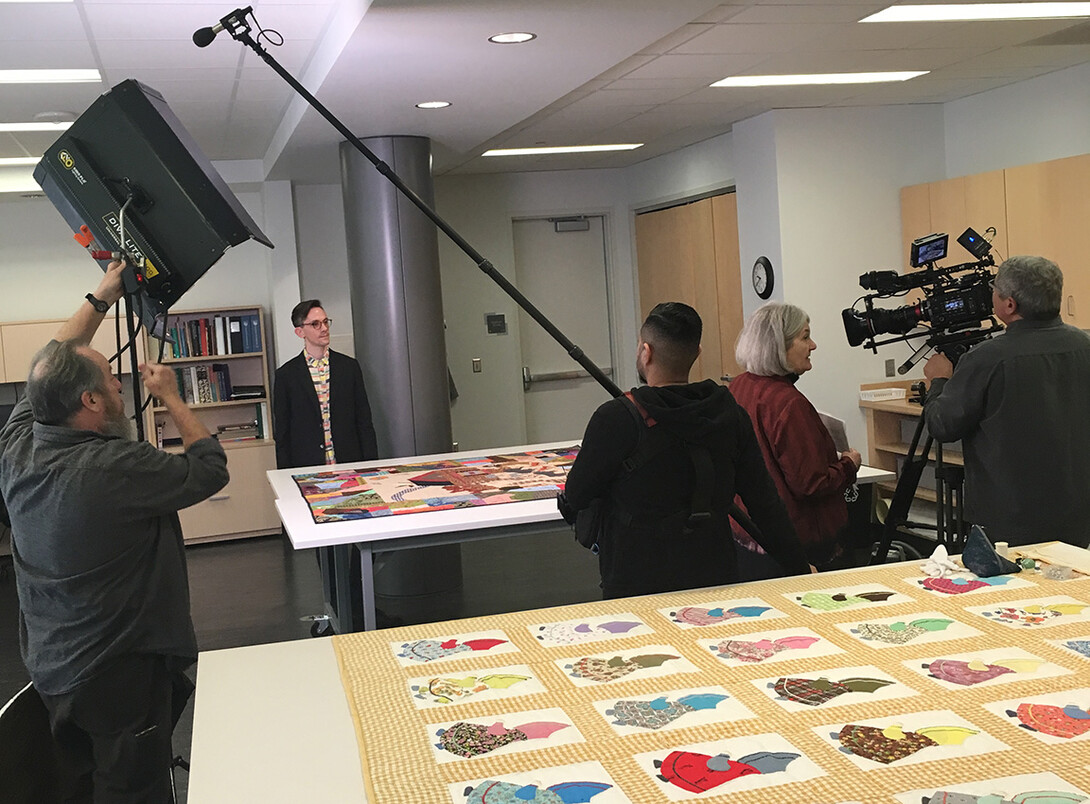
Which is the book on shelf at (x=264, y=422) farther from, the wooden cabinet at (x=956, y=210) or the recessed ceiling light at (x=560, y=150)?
the wooden cabinet at (x=956, y=210)

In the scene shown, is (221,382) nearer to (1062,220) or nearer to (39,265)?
(39,265)

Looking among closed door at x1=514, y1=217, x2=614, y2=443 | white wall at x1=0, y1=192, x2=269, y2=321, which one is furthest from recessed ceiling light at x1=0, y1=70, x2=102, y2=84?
closed door at x1=514, y1=217, x2=614, y2=443

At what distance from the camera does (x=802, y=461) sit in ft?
9.64

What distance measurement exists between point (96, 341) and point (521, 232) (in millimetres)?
3338

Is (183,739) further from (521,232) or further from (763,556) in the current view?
(521,232)

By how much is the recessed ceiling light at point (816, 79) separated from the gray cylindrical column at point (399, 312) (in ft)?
5.49

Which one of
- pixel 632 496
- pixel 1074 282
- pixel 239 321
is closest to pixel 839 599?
pixel 632 496

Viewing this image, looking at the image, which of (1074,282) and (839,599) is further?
(1074,282)

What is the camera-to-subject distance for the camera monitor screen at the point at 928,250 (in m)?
3.87

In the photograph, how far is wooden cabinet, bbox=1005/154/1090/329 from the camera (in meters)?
5.09

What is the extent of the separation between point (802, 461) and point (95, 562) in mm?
1858

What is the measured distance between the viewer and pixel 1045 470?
3.15 meters

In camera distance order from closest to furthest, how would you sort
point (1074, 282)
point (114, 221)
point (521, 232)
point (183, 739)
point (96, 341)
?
1. point (114, 221)
2. point (183, 739)
3. point (1074, 282)
4. point (96, 341)
5. point (521, 232)

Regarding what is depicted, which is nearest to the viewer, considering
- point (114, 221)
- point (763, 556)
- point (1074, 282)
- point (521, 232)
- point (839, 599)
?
point (839, 599)
